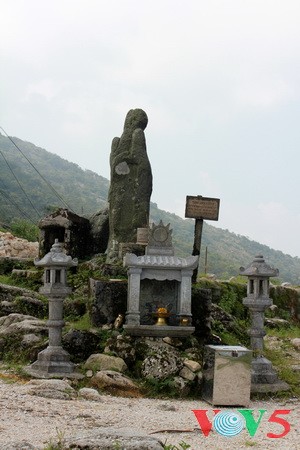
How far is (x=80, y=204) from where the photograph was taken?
51625 millimetres

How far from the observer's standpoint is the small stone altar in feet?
33.5

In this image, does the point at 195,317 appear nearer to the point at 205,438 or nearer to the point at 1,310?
the point at 1,310

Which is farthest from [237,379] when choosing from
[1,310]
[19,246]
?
[19,246]

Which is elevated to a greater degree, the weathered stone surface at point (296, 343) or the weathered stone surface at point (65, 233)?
the weathered stone surface at point (65, 233)

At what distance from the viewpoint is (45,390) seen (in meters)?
8.07

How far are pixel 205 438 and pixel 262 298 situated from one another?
12.7 feet

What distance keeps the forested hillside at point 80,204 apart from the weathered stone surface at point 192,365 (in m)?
26.8

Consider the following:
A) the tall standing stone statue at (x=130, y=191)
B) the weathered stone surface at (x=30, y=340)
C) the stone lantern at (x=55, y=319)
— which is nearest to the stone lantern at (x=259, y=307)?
the stone lantern at (x=55, y=319)

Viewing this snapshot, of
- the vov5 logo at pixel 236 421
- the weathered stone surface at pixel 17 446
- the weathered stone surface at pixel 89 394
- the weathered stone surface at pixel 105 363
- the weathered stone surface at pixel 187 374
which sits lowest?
the vov5 logo at pixel 236 421

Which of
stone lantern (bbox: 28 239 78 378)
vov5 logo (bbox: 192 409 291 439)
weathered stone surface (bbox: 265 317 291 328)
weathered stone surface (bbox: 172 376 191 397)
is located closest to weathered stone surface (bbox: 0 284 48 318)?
stone lantern (bbox: 28 239 78 378)

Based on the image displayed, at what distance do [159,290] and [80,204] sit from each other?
4109 centimetres

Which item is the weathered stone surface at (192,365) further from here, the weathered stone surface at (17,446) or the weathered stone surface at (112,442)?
the weathered stone surface at (17,446)

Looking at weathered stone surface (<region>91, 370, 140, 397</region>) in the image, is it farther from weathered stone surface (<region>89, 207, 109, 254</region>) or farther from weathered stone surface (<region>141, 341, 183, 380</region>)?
weathered stone surface (<region>89, 207, 109, 254</region>)

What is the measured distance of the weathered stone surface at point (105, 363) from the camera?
9344 millimetres
